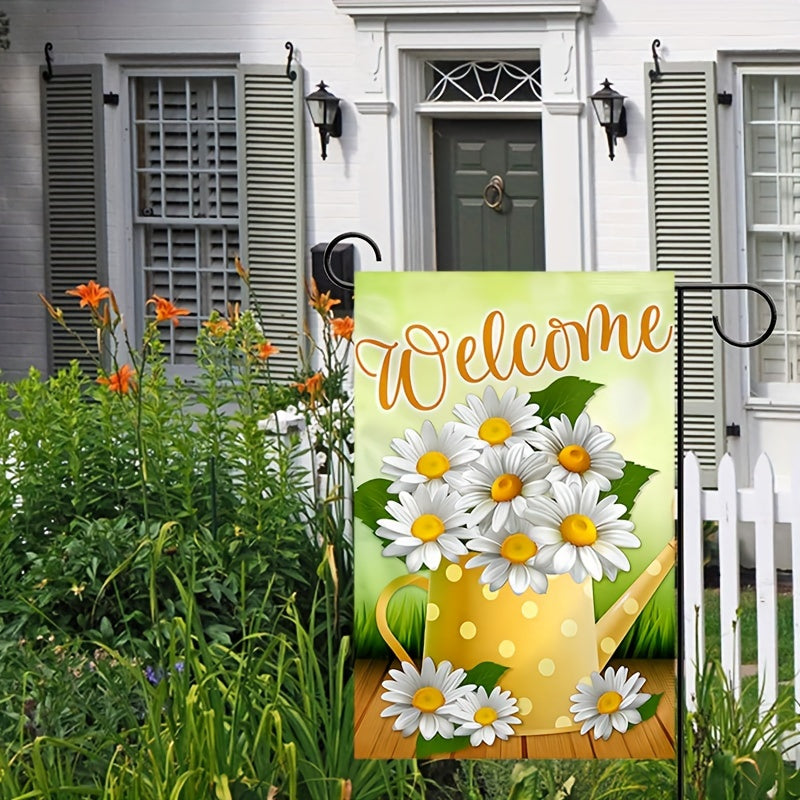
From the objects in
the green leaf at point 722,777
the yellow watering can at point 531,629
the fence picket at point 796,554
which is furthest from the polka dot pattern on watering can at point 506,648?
the fence picket at point 796,554

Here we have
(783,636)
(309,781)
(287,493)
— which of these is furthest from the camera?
(783,636)

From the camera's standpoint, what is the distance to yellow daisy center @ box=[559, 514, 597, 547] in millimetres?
3660

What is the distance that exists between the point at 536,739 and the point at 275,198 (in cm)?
637

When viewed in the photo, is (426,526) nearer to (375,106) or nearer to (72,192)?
(375,106)

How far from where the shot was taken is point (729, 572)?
17.1 ft

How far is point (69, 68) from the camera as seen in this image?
32.2ft

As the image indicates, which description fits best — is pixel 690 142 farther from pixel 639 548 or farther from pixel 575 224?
pixel 639 548

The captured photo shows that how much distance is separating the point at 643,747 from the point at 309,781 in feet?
2.70

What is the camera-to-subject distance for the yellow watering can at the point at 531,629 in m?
3.66

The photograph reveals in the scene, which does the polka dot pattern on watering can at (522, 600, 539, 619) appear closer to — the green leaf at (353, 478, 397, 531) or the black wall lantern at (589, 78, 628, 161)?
the green leaf at (353, 478, 397, 531)

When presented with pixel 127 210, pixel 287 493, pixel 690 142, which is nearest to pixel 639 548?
pixel 287 493

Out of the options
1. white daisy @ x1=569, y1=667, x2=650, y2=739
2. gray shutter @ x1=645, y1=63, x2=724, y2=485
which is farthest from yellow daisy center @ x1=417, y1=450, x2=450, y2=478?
gray shutter @ x1=645, y1=63, x2=724, y2=485

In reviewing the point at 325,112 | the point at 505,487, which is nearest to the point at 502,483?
the point at 505,487

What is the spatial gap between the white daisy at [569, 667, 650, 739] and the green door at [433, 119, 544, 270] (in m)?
6.11
